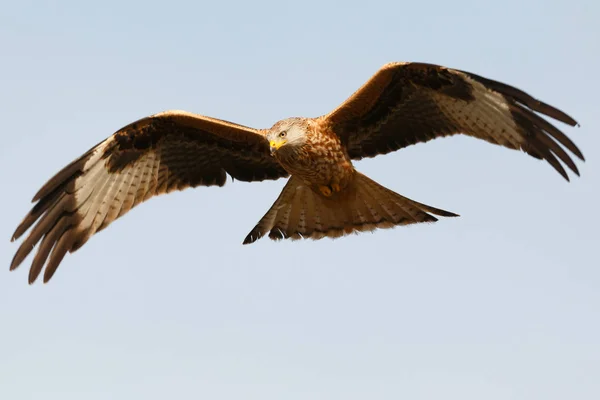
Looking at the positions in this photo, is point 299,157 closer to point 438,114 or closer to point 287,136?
point 287,136

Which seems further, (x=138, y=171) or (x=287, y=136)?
(x=138, y=171)

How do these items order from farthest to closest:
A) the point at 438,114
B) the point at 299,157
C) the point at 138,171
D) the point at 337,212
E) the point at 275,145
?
the point at 138,171 < the point at 337,212 < the point at 438,114 < the point at 299,157 < the point at 275,145

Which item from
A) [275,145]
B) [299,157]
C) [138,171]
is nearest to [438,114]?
[299,157]

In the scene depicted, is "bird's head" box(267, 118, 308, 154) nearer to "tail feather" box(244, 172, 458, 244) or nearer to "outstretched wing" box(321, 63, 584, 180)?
"outstretched wing" box(321, 63, 584, 180)

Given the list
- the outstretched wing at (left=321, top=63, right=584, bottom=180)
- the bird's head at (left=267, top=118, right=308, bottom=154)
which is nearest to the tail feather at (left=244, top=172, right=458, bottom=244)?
the outstretched wing at (left=321, top=63, right=584, bottom=180)

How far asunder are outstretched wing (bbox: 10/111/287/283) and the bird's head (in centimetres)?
83

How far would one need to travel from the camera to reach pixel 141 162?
11.0 metres

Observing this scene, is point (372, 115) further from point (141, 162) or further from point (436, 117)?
point (141, 162)

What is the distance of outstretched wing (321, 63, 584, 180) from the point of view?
903 cm

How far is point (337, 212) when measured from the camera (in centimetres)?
1077

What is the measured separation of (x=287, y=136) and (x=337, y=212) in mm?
1310

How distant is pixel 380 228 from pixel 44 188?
352 centimetres

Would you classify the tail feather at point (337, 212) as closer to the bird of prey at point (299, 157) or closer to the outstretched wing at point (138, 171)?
the bird of prey at point (299, 157)

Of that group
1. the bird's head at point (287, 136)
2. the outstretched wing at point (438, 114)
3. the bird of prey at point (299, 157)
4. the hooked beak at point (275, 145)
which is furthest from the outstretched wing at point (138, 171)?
the outstretched wing at point (438, 114)
